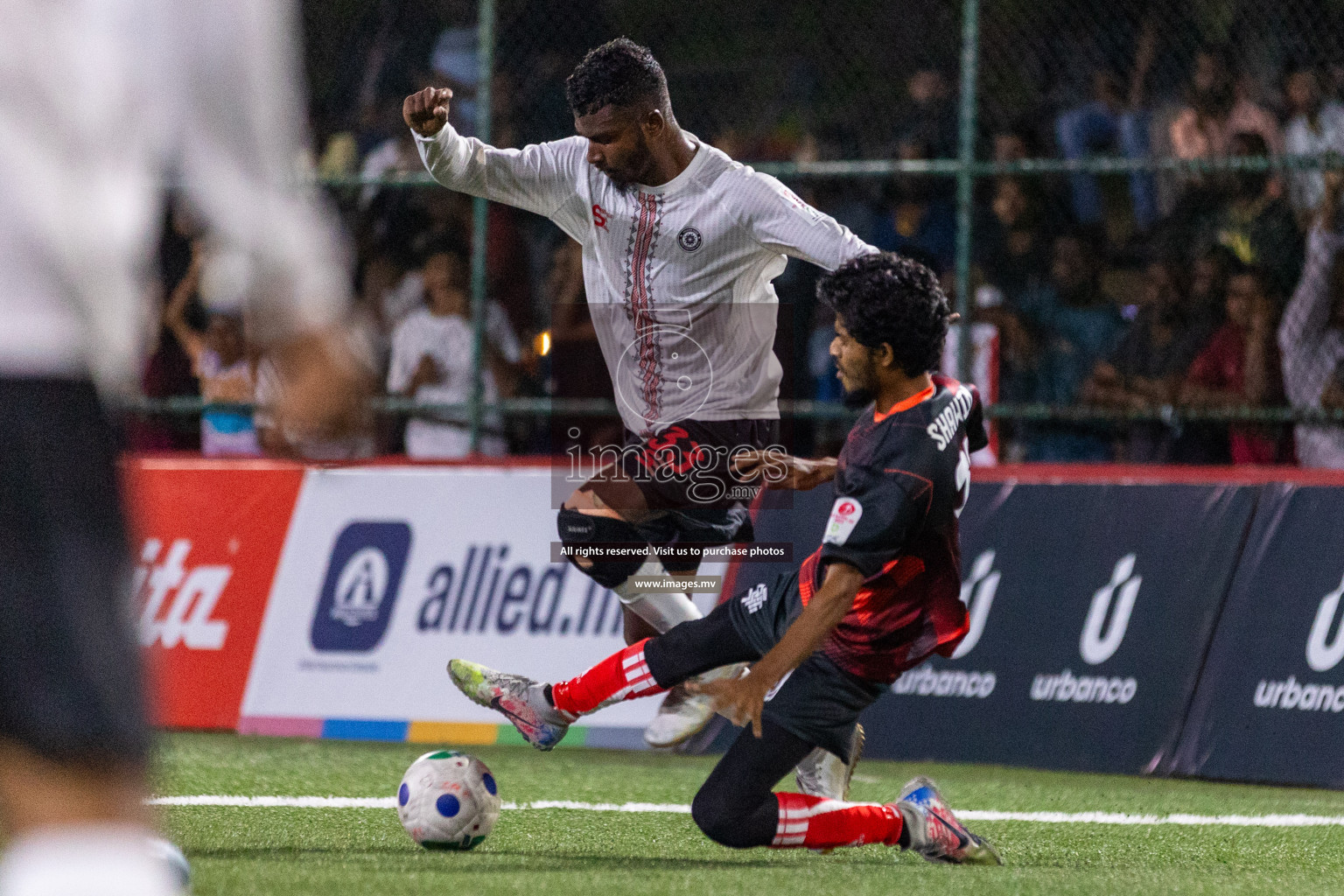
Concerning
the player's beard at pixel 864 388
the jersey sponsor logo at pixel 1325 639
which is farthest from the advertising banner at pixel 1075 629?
the player's beard at pixel 864 388

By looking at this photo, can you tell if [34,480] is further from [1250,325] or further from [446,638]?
[1250,325]

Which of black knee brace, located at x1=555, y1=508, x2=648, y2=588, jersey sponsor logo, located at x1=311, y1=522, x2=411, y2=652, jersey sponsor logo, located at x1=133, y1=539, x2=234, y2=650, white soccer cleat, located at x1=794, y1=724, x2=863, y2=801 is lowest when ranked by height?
jersey sponsor logo, located at x1=133, y1=539, x2=234, y2=650

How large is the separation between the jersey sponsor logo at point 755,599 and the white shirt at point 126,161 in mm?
3204

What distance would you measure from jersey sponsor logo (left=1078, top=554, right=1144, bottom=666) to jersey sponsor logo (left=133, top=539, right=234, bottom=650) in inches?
157

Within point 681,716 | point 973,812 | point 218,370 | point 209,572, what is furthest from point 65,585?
point 218,370

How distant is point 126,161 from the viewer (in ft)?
7.29

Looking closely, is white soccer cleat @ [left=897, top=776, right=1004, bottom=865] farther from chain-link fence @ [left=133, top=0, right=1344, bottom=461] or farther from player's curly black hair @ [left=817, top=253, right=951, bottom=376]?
chain-link fence @ [left=133, top=0, right=1344, bottom=461]

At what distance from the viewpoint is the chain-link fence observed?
28.4 ft

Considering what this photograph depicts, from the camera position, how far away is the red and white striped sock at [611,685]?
544 centimetres

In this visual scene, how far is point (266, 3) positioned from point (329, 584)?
265 inches

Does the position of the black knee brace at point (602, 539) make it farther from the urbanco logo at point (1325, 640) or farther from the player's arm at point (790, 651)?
the urbanco logo at point (1325, 640)

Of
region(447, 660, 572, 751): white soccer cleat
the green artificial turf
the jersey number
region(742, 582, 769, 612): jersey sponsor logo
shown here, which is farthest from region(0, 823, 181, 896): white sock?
region(447, 660, 572, 751): white soccer cleat

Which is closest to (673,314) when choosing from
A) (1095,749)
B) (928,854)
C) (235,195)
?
(928,854)

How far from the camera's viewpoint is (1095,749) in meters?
7.56
